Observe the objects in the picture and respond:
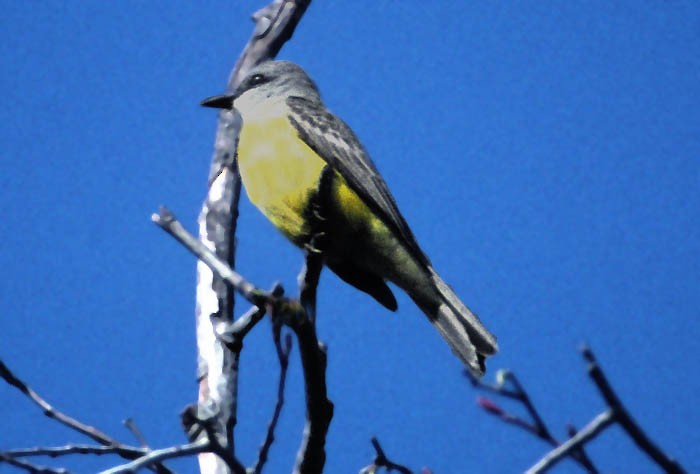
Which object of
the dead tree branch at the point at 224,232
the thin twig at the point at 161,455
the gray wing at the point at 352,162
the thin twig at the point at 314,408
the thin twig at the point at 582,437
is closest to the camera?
the thin twig at the point at 582,437

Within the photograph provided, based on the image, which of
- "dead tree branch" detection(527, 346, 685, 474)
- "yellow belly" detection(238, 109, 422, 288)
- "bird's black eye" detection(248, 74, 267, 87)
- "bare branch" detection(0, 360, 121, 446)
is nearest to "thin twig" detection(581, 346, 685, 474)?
"dead tree branch" detection(527, 346, 685, 474)

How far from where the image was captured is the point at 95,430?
358 cm

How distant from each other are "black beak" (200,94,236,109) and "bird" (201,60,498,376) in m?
0.43

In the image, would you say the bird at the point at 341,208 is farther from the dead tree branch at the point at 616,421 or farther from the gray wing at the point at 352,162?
the dead tree branch at the point at 616,421


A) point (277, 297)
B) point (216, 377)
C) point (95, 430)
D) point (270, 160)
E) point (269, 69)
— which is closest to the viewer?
point (277, 297)

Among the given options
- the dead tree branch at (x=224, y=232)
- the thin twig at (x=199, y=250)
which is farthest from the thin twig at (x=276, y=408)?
the dead tree branch at (x=224, y=232)

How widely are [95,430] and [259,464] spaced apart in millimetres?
797

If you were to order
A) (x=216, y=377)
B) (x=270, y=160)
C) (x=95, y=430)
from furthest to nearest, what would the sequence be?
(x=270, y=160) < (x=216, y=377) < (x=95, y=430)

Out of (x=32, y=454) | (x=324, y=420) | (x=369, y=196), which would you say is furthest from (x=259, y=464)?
(x=369, y=196)

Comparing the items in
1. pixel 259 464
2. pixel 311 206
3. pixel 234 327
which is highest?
pixel 311 206

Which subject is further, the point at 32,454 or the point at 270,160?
the point at 270,160

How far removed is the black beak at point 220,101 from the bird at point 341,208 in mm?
432

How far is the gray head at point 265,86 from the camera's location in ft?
20.0

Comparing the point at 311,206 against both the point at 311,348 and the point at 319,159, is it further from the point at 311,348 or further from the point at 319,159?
the point at 311,348
